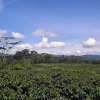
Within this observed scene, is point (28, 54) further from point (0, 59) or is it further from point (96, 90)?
point (96, 90)

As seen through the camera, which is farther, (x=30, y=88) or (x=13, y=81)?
(x=13, y=81)

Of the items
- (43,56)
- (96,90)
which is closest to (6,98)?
(96,90)

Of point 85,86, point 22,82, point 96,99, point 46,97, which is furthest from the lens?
point 85,86

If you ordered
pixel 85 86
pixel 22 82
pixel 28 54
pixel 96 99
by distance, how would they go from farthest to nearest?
pixel 28 54
pixel 85 86
pixel 96 99
pixel 22 82

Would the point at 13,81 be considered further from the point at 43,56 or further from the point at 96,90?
the point at 43,56

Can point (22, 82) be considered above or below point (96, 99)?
above

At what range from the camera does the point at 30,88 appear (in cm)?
1730

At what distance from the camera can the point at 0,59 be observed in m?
87.5

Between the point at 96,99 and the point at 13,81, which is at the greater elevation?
the point at 13,81

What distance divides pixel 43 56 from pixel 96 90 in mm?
127797

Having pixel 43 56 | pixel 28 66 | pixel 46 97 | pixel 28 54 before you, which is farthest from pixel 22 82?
pixel 28 54

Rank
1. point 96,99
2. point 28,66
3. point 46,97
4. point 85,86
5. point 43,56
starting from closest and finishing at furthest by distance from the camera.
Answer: point 46,97 < point 96,99 < point 85,86 < point 28,66 < point 43,56

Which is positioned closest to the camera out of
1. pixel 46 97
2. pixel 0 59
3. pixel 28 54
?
pixel 46 97

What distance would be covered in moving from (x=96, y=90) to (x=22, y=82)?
606cm
